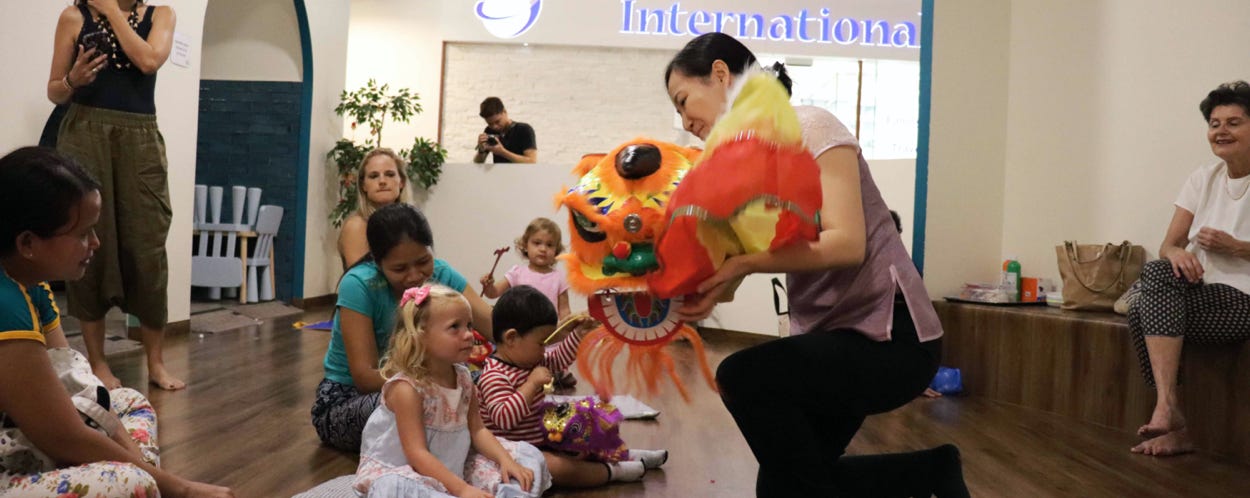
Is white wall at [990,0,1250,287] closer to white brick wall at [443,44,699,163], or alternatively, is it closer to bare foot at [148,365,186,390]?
bare foot at [148,365,186,390]

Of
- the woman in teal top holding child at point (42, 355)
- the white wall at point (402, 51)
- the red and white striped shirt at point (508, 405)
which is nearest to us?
the woman in teal top holding child at point (42, 355)

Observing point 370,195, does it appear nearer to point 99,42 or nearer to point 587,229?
point 99,42

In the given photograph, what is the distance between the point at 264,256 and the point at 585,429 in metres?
5.06

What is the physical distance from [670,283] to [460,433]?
816 mm

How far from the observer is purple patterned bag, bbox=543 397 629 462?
7.54 feet

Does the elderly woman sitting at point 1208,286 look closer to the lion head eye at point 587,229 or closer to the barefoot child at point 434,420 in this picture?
the barefoot child at point 434,420

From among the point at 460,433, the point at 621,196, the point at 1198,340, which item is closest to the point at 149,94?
the point at 460,433

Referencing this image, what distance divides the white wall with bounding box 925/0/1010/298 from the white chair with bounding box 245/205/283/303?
4505 millimetres

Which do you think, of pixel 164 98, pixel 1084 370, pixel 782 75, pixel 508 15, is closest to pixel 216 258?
pixel 164 98

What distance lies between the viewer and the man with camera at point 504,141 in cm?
705

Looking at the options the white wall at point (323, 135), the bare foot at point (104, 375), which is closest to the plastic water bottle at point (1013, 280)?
the bare foot at point (104, 375)

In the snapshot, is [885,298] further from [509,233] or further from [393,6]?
[393,6]

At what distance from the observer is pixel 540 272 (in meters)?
4.04

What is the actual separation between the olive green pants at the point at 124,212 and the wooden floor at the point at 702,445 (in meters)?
0.33
